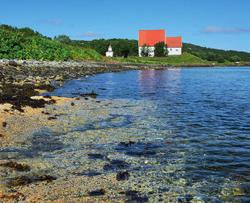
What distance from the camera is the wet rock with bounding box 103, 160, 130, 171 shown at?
1258 cm

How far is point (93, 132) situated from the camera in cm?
1811

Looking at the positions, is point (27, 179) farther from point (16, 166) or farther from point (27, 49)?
point (27, 49)

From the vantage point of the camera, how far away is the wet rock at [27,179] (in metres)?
10.8

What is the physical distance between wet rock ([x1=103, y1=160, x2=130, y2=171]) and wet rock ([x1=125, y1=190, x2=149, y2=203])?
2111 millimetres

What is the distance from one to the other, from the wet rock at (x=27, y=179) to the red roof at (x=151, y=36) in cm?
17443

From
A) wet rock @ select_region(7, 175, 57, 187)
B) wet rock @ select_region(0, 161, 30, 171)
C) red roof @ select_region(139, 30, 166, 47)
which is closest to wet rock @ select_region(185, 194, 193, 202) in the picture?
wet rock @ select_region(7, 175, 57, 187)

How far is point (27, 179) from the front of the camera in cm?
1111

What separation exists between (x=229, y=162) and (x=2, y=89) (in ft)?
73.8

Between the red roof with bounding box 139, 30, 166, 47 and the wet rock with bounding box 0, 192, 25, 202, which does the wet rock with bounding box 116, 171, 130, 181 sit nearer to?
the wet rock with bounding box 0, 192, 25, 202

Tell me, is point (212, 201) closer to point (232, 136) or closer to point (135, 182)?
point (135, 182)

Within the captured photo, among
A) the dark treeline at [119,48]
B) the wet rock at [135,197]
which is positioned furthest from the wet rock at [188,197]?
the dark treeline at [119,48]

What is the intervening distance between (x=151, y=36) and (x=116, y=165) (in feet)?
584

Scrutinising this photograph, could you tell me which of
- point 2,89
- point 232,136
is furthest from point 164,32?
point 232,136

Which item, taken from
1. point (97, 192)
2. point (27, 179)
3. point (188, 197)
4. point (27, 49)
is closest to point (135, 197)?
point (97, 192)
